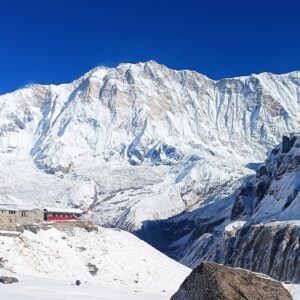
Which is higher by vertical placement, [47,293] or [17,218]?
[17,218]

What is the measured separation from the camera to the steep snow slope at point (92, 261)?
72.1 m

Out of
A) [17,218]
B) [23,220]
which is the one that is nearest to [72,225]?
[23,220]

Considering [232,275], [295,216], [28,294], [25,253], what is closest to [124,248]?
[25,253]

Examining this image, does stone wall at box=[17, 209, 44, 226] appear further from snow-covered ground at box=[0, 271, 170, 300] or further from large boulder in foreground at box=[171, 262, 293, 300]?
large boulder in foreground at box=[171, 262, 293, 300]

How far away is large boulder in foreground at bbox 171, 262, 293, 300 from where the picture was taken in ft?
75.7

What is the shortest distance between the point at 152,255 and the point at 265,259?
9079 centimetres

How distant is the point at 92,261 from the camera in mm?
79438

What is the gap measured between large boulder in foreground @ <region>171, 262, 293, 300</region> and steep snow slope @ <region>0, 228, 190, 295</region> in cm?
4380

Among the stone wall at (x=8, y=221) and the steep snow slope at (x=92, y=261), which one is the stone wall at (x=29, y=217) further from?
the steep snow slope at (x=92, y=261)

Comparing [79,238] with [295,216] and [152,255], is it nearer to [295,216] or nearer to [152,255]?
[152,255]

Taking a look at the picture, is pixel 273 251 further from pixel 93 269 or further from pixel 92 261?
pixel 93 269

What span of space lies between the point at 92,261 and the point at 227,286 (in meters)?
57.8

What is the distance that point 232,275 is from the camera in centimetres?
2383

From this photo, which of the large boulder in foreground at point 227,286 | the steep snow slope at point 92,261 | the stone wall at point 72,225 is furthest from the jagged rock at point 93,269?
the large boulder in foreground at point 227,286
